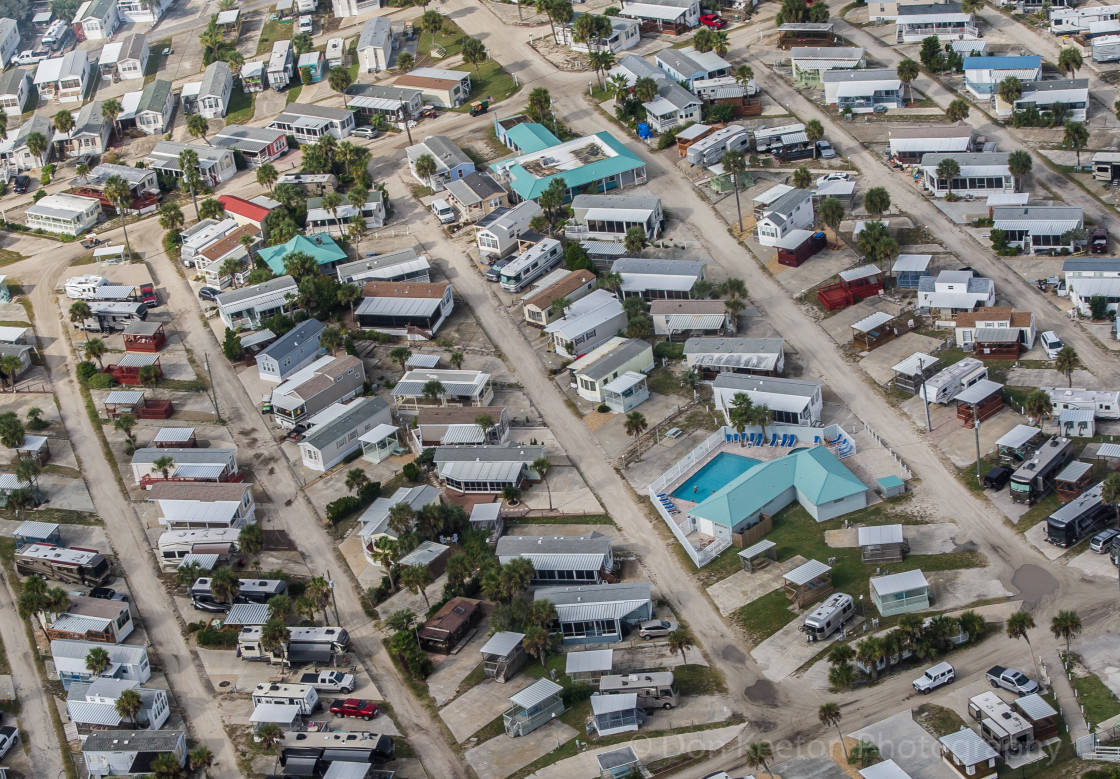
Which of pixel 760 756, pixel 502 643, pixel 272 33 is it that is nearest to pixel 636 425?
pixel 502 643

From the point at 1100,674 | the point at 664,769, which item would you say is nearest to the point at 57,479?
the point at 664,769

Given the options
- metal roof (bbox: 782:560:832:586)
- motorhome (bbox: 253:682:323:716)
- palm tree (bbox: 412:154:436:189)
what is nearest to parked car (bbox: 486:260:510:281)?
palm tree (bbox: 412:154:436:189)

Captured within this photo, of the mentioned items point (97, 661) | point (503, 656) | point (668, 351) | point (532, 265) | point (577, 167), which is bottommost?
point (97, 661)

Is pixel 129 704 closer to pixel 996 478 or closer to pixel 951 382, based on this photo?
pixel 996 478

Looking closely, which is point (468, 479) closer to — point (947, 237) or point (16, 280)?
point (947, 237)

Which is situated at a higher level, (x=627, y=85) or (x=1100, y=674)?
(x=627, y=85)

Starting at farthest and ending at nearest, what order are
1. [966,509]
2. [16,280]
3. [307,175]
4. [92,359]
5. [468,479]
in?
[307,175] < [16,280] < [92,359] < [468,479] < [966,509]
